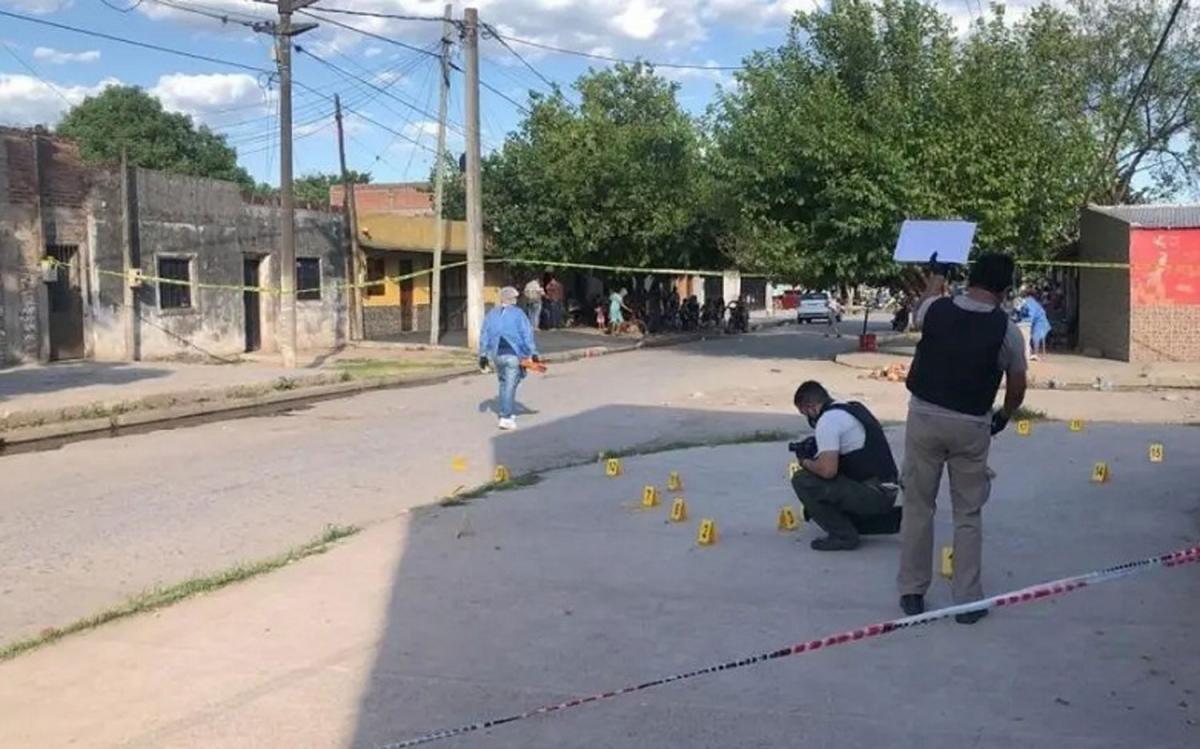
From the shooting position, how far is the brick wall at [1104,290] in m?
25.9

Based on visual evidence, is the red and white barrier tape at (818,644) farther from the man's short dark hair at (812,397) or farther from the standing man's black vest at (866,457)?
the man's short dark hair at (812,397)

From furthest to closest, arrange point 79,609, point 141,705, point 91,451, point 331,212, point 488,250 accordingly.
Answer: point 488,250 → point 331,212 → point 91,451 → point 79,609 → point 141,705

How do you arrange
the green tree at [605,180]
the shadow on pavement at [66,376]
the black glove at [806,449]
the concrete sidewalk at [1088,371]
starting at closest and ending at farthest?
the black glove at [806,449], the shadow on pavement at [66,376], the concrete sidewalk at [1088,371], the green tree at [605,180]

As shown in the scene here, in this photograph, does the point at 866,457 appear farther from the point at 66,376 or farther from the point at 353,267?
the point at 353,267

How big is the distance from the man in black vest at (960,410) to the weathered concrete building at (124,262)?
2011 cm

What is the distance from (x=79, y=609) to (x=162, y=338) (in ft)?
66.2

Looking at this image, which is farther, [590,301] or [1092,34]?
[590,301]

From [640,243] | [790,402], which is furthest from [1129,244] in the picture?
[640,243]

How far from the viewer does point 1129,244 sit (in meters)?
25.4

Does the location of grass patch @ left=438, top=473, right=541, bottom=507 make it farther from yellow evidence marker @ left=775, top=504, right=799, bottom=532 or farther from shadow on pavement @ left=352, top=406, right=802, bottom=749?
yellow evidence marker @ left=775, top=504, right=799, bottom=532

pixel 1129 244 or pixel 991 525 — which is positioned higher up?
pixel 1129 244

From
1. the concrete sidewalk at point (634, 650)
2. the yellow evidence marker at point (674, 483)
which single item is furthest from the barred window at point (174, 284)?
the concrete sidewalk at point (634, 650)

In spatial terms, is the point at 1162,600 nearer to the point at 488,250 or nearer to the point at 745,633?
the point at 745,633

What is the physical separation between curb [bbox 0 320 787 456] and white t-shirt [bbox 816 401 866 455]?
32.1 feet
